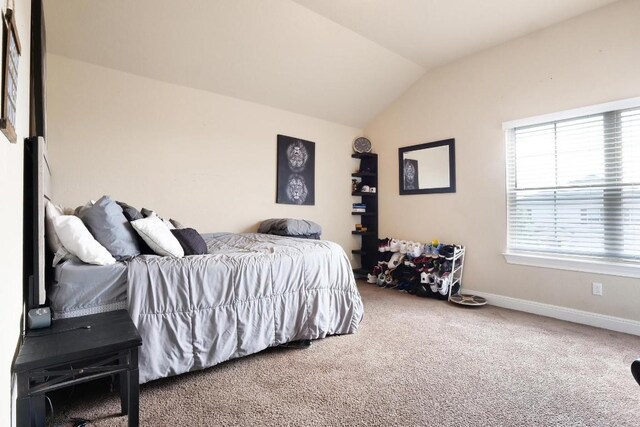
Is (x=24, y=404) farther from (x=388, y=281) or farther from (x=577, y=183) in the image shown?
(x=577, y=183)

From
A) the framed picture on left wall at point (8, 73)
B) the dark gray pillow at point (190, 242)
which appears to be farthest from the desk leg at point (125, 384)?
the framed picture on left wall at point (8, 73)

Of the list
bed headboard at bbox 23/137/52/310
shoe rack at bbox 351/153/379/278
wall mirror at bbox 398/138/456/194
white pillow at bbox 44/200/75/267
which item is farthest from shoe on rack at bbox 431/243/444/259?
bed headboard at bbox 23/137/52/310

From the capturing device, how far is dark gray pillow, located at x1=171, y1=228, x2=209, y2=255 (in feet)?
7.12

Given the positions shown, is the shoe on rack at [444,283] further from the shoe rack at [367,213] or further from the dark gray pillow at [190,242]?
the dark gray pillow at [190,242]

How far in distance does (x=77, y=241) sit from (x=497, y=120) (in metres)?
4.04

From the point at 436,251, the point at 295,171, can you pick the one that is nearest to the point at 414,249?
the point at 436,251

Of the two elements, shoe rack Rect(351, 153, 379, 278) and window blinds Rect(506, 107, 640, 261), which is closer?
window blinds Rect(506, 107, 640, 261)

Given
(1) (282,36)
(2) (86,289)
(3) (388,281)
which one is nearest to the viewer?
(2) (86,289)

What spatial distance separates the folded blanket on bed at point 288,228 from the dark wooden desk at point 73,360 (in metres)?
2.27

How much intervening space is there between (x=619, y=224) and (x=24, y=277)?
14.0 ft

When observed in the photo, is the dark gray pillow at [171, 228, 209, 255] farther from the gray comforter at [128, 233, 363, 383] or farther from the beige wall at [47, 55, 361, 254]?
the beige wall at [47, 55, 361, 254]

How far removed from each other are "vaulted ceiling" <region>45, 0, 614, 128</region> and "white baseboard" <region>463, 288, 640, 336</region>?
2.87 metres

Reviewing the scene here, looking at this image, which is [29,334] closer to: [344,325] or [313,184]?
[344,325]

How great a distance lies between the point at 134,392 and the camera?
4.52 ft
